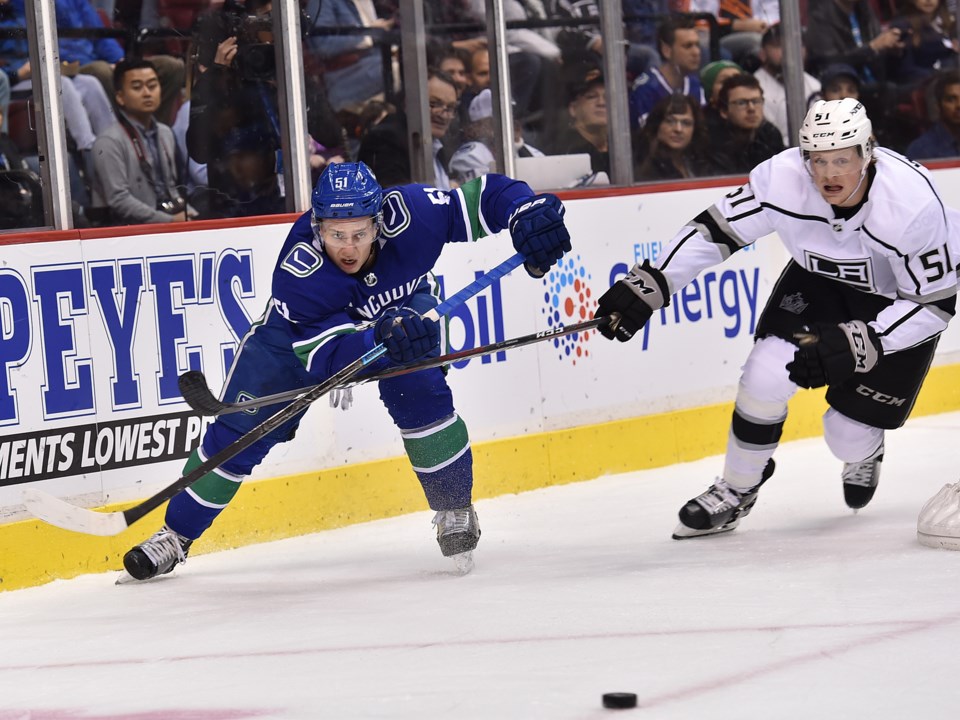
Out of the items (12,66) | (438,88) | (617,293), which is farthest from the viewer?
(438,88)

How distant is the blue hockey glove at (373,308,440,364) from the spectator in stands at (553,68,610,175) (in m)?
2.16

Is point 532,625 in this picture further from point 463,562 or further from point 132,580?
point 132,580

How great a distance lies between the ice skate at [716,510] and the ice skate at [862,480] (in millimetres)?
286

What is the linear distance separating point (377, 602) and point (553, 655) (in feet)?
2.31

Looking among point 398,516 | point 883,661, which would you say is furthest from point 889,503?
point 883,661

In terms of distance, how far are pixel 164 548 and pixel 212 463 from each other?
0.38m

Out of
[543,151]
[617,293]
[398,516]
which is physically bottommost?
[398,516]

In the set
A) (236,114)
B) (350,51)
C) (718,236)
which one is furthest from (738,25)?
(718,236)

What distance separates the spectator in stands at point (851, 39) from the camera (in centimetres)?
590

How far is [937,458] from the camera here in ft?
15.1

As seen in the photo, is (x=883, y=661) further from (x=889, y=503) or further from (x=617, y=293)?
(x=889, y=503)

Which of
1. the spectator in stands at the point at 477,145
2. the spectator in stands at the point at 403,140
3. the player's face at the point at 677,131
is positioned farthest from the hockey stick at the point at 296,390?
the player's face at the point at 677,131

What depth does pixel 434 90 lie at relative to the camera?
4.80 meters

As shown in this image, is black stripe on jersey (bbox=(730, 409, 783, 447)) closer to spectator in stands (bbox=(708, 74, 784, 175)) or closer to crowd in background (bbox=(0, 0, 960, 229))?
crowd in background (bbox=(0, 0, 960, 229))
